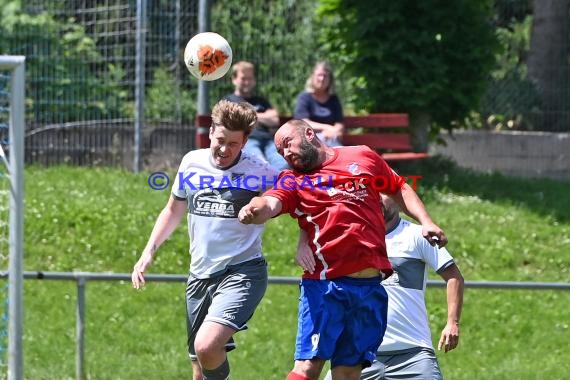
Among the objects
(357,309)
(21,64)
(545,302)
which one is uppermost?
(21,64)

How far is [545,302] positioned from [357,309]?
4.83m

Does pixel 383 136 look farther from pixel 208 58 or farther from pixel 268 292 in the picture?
pixel 208 58

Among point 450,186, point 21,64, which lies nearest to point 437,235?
point 21,64

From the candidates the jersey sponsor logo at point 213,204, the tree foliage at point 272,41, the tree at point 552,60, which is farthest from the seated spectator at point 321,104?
the jersey sponsor logo at point 213,204

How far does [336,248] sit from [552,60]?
437 inches

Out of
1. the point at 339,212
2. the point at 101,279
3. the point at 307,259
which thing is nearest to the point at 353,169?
the point at 339,212

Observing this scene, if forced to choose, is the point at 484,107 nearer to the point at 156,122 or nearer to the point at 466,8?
the point at 466,8

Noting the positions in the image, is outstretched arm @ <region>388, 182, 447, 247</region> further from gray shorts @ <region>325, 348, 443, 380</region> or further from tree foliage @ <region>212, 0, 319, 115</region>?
tree foliage @ <region>212, 0, 319, 115</region>

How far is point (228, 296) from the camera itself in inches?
278

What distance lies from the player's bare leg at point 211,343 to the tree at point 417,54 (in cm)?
761

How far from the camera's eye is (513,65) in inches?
704

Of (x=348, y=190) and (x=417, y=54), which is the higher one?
(x=417, y=54)

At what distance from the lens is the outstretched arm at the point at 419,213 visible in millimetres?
6133

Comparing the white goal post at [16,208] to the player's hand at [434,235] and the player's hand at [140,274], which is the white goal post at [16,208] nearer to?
the player's hand at [140,274]
